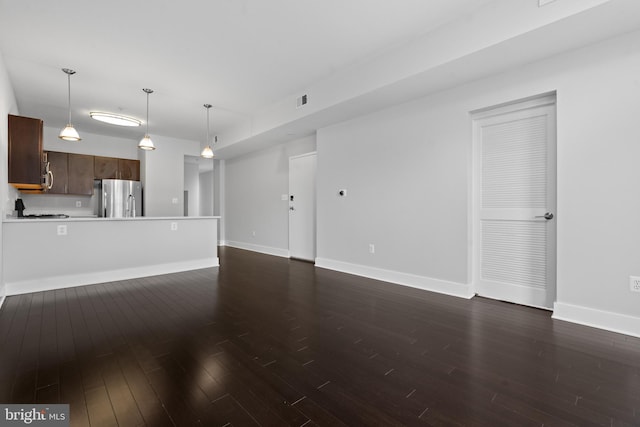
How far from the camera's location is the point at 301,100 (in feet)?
15.6

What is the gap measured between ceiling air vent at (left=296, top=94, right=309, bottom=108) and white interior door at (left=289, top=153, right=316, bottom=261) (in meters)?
1.23

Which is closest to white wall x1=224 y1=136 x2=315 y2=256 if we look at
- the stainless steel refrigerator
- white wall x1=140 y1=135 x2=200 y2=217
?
white wall x1=140 y1=135 x2=200 y2=217

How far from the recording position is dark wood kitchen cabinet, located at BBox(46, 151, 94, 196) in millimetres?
6179

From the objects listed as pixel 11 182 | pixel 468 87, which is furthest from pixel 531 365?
pixel 11 182

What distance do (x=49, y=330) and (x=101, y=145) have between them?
585 cm

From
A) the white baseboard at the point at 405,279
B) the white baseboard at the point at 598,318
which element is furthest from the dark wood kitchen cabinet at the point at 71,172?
the white baseboard at the point at 598,318

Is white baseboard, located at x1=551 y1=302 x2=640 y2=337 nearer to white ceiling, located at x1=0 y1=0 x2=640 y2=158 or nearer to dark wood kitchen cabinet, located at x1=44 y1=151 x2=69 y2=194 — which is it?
white ceiling, located at x1=0 y1=0 x2=640 y2=158

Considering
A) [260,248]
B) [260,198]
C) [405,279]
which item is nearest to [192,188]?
[260,198]

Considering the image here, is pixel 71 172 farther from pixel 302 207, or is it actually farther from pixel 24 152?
pixel 302 207

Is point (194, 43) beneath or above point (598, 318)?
above

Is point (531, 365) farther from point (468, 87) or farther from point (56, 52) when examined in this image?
point (56, 52)

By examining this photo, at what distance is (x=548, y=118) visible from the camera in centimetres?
→ 309

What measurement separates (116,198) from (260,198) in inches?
126

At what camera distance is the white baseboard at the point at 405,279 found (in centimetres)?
362
